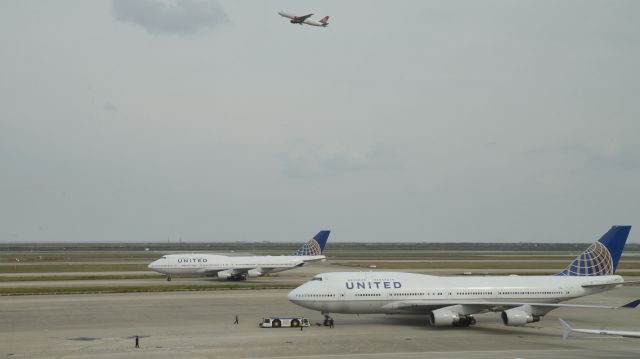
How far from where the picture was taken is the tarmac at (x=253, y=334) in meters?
35.3

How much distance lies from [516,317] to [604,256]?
41.6ft

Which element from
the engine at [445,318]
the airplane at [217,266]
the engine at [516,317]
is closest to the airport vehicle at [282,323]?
the engine at [445,318]

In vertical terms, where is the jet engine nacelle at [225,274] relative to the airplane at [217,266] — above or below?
below

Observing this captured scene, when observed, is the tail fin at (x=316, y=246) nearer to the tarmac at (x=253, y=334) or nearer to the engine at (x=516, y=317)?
the tarmac at (x=253, y=334)

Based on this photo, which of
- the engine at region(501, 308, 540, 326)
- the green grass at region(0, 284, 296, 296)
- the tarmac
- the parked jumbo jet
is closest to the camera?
the tarmac

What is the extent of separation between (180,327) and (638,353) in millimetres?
28928

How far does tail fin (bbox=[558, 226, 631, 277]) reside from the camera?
51.0 metres

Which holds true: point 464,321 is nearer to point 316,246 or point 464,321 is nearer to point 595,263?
point 595,263

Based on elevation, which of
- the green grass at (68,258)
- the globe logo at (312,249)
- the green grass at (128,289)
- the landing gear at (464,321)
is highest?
the green grass at (68,258)

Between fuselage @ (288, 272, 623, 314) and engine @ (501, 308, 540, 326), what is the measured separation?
3.55 meters

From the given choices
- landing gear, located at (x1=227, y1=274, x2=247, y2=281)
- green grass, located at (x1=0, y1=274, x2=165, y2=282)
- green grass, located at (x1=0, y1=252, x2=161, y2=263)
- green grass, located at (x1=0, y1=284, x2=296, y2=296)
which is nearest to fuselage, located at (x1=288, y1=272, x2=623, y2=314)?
green grass, located at (x1=0, y1=284, x2=296, y2=296)

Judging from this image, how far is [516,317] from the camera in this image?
4312cm

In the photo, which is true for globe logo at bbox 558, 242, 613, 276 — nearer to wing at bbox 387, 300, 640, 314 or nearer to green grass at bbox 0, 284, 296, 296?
wing at bbox 387, 300, 640, 314

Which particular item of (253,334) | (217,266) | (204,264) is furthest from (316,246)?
(253,334)
